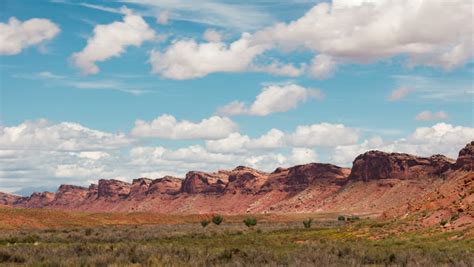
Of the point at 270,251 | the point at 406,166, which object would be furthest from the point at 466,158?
the point at 270,251

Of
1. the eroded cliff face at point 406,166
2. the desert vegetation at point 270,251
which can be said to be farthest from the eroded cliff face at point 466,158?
the desert vegetation at point 270,251

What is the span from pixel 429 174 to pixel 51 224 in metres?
128

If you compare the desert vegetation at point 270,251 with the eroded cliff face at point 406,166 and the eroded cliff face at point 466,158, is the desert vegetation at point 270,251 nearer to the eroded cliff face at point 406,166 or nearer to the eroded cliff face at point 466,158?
the eroded cliff face at point 466,158

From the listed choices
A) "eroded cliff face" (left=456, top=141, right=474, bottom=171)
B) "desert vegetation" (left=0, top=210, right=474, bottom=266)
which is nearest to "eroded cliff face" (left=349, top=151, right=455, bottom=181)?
"eroded cliff face" (left=456, top=141, right=474, bottom=171)

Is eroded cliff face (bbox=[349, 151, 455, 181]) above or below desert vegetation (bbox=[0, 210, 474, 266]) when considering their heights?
above

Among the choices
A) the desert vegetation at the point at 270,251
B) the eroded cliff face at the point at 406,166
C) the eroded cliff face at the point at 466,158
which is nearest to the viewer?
the desert vegetation at the point at 270,251

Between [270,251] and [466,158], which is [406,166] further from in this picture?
[270,251]

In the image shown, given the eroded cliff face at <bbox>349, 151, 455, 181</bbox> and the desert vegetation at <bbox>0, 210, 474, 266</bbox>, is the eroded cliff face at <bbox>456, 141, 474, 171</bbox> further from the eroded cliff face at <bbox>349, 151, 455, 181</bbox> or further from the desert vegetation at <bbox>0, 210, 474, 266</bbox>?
the desert vegetation at <bbox>0, 210, 474, 266</bbox>

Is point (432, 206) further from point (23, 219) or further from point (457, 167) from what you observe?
point (457, 167)

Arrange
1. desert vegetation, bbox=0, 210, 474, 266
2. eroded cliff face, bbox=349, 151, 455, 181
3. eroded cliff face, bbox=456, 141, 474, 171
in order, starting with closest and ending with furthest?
1. desert vegetation, bbox=0, 210, 474, 266
2. eroded cliff face, bbox=456, 141, 474, 171
3. eroded cliff face, bbox=349, 151, 455, 181

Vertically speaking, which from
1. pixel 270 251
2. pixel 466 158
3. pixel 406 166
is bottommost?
pixel 270 251

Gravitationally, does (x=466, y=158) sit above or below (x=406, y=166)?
below

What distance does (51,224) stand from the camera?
91.7 metres

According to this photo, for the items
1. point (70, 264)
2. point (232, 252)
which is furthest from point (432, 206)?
point (70, 264)
